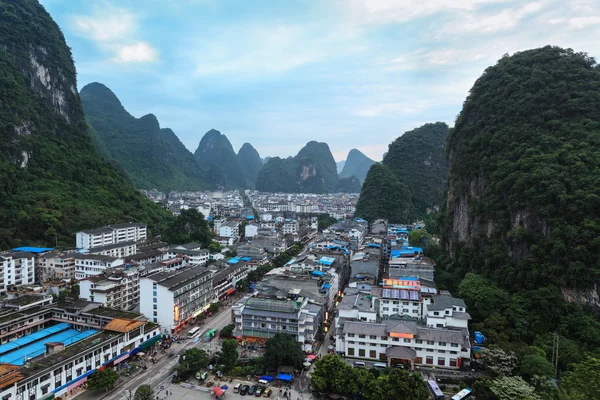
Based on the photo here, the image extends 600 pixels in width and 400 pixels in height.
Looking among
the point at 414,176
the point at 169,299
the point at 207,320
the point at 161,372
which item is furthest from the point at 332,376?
the point at 414,176

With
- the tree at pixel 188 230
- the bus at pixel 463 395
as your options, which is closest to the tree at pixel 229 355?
the bus at pixel 463 395

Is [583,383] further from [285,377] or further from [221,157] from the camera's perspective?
[221,157]

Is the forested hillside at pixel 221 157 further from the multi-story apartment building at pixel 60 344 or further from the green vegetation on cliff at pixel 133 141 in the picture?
the multi-story apartment building at pixel 60 344

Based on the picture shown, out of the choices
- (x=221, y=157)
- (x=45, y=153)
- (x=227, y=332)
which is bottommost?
(x=227, y=332)

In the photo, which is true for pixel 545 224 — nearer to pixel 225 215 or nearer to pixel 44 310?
pixel 44 310

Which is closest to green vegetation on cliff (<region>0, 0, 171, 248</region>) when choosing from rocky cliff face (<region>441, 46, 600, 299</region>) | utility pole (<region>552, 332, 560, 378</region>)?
rocky cliff face (<region>441, 46, 600, 299</region>)

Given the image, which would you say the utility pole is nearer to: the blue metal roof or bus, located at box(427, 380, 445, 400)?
bus, located at box(427, 380, 445, 400)
